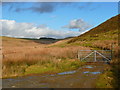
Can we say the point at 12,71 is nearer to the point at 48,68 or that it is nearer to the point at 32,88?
the point at 48,68

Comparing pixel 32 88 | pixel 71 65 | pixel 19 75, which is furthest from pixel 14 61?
pixel 32 88

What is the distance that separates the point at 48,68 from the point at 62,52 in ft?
29.6

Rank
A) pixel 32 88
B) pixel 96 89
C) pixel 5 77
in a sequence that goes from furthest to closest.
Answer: pixel 5 77 → pixel 32 88 → pixel 96 89

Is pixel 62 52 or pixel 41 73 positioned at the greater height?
pixel 62 52

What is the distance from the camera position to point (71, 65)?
2044 centimetres

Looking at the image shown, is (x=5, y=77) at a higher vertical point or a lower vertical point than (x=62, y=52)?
lower

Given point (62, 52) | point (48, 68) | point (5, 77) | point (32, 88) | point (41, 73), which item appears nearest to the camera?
point (32, 88)

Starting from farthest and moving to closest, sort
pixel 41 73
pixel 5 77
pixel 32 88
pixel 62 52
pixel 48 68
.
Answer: pixel 62 52
pixel 48 68
pixel 41 73
pixel 5 77
pixel 32 88

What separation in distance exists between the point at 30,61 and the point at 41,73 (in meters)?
3.91

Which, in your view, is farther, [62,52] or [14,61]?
[62,52]

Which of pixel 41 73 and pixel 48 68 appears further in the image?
pixel 48 68

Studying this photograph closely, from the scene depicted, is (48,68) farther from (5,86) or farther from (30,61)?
(5,86)

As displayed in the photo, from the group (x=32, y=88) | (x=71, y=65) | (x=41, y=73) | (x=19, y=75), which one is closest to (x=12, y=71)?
(x=19, y=75)

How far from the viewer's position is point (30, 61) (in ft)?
66.7
